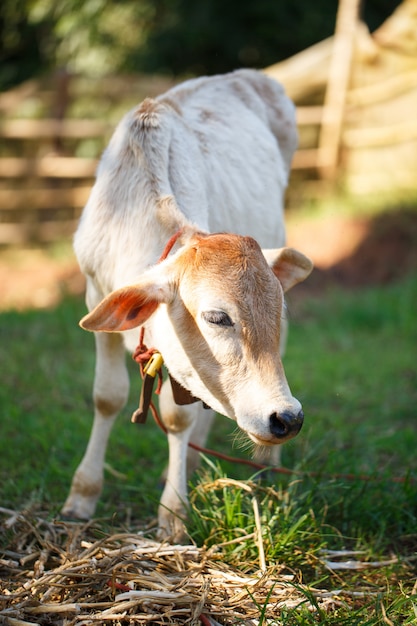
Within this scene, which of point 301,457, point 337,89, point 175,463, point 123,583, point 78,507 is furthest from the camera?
point 337,89

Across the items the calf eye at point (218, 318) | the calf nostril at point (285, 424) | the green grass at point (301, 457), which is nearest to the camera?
the calf nostril at point (285, 424)

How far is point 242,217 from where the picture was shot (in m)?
4.04

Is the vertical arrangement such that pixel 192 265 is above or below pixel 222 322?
above

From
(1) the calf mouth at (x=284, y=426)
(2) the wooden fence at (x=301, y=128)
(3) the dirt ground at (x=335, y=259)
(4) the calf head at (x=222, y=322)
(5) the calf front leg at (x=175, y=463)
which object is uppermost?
(4) the calf head at (x=222, y=322)

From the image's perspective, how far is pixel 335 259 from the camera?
9.23 metres

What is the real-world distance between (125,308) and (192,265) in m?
0.30

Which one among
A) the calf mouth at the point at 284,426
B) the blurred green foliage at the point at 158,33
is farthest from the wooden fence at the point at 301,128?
the calf mouth at the point at 284,426

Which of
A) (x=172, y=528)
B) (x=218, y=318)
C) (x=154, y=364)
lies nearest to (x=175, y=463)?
(x=172, y=528)

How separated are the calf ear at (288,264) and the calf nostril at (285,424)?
2.25ft

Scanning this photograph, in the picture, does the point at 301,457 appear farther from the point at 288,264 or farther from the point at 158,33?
Result: the point at 158,33

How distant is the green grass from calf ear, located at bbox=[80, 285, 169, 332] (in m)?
0.90

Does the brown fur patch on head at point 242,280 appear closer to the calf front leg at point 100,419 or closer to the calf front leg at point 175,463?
the calf front leg at point 175,463

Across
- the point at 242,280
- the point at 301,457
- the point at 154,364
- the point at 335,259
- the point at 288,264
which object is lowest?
the point at 335,259

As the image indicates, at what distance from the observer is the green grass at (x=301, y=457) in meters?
3.21
